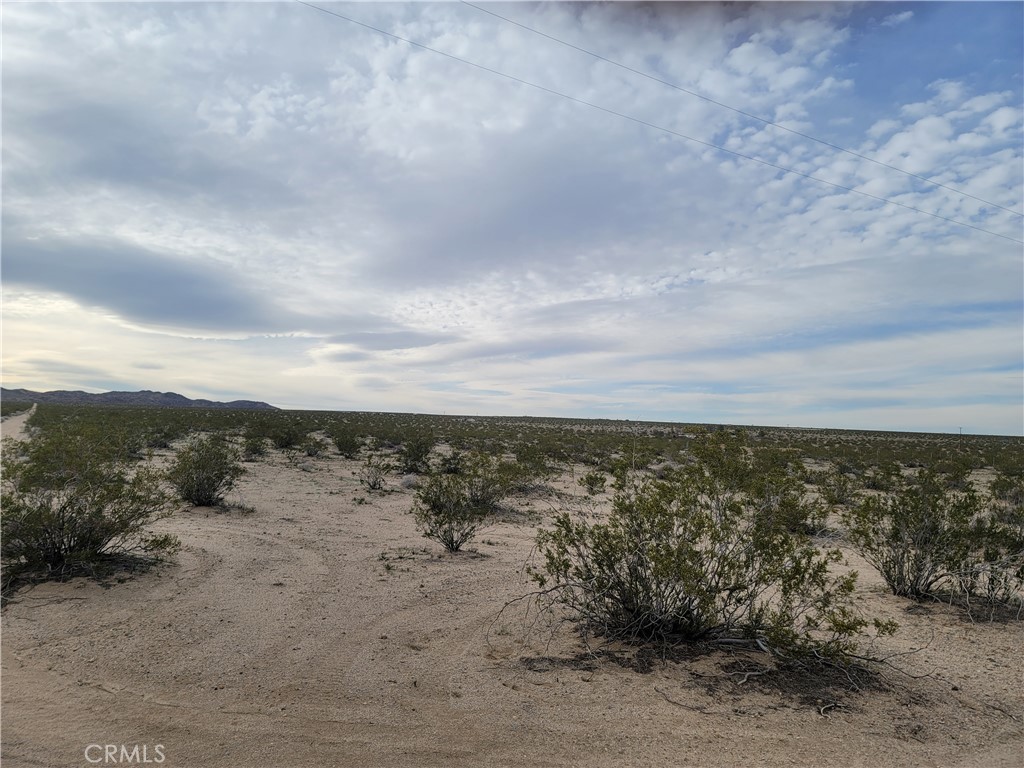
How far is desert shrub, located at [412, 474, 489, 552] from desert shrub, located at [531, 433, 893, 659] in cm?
417

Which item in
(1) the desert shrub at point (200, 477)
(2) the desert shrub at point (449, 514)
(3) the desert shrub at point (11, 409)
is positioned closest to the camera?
(2) the desert shrub at point (449, 514)

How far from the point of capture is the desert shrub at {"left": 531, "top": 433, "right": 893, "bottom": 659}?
4.85 meters

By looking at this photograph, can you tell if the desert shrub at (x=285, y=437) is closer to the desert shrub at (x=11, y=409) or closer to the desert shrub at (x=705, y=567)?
the desert shrub at (x=705, y=567)

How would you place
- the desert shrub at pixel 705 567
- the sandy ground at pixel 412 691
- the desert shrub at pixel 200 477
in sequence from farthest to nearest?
the desert shrub at pixel 200 477
the desert shrub at pixel 705 567
the sandy ground at pixel 412 691

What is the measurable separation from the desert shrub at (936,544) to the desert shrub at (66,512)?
9536 millimetres

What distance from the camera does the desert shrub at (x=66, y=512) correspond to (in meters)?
6.70

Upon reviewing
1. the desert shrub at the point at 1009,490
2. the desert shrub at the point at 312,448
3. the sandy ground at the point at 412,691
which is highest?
the desert shrub at the point at 1009,490

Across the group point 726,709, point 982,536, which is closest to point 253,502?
point 726,709

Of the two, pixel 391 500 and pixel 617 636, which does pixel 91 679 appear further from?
pixel 391 500

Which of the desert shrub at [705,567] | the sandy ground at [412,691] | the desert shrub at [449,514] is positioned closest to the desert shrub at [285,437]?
the desert shrub at [449,514]

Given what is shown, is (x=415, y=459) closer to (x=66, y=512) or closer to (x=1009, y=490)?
(x=66, y=512)

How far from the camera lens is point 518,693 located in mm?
4582

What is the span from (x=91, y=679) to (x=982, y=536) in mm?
10037

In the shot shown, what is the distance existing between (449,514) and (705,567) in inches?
220
